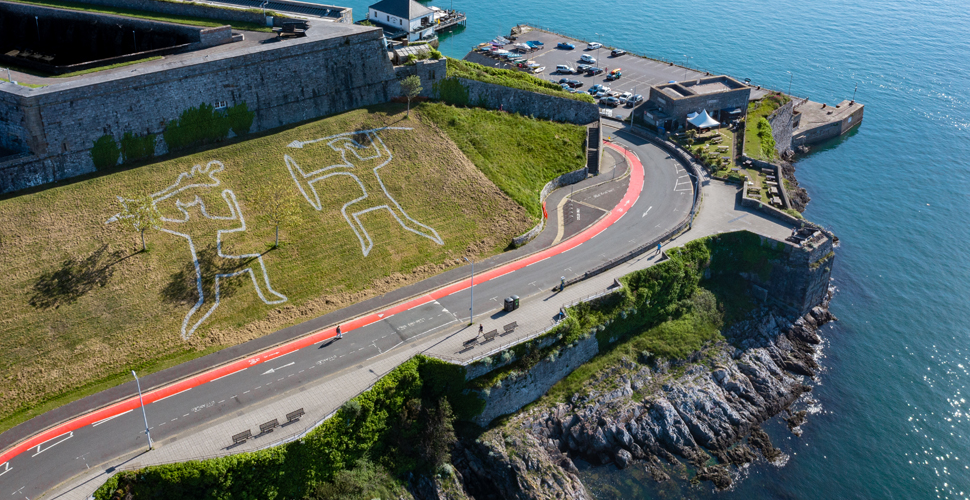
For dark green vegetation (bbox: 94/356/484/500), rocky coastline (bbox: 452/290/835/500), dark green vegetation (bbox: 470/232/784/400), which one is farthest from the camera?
dark green vegetation (bbox: 470/232/784/400)

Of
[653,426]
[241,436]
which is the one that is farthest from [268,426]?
[653,426]

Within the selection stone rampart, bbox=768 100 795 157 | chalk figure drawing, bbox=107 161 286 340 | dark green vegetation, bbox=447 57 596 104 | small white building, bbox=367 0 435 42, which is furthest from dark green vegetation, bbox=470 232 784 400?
small white building, bbox=367 0 435 42

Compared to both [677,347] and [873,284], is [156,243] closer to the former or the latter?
[677,347]

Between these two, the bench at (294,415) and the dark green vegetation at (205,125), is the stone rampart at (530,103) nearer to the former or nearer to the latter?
the dark green vegetation at (205,125)

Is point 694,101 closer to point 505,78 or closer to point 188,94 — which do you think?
point 505,78

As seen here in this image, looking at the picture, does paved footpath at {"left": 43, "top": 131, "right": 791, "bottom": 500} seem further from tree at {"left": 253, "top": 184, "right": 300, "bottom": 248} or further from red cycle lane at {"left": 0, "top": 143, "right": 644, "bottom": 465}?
tree at {"left": 253, "top": 184, "right": 300, "bottom": 248}
